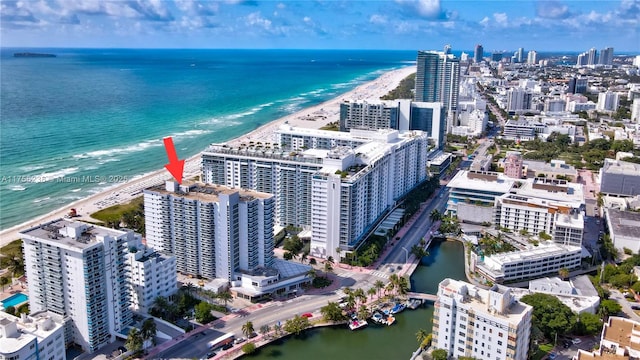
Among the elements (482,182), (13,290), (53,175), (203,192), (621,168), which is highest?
(203,192)

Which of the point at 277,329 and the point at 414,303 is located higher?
the point at 414,303

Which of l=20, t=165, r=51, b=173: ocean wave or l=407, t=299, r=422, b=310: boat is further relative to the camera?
l=20, t=165, r=51, b=173: ocean wave

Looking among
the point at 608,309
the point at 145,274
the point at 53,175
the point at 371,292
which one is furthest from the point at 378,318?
the point at 53,175

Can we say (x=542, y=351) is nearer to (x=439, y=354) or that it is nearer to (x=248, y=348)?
(x=439, y=354)

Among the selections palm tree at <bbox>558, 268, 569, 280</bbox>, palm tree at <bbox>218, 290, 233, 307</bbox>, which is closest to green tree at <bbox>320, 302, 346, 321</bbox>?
palm tree at <bbox>218, 290, 233, 307</bbox>

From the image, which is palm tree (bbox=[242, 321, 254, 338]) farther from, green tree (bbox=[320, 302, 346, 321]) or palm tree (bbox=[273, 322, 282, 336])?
green tree (bbox=[320, 302, 346, 321])

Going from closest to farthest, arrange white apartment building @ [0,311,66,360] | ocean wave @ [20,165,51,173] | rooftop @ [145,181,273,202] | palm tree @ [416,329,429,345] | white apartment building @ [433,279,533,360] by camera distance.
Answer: white apartment building @ [0,311,66,360] < white apartment building @ [433,279,533,360] < palm tree @ [416,329,429,345] < rooftop @ [145,181,273,202] < ocean wave @ [20,165,51,173]

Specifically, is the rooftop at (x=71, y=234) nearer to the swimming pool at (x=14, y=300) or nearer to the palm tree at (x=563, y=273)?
the swimming pool at (x=14, y=300)
